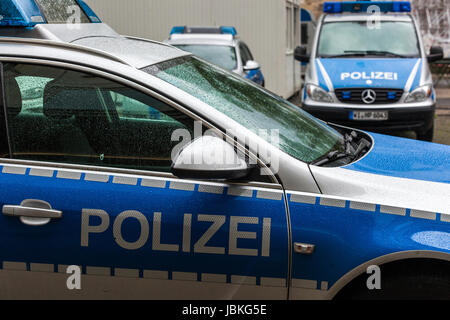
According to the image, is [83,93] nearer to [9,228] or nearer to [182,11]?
[9,228]

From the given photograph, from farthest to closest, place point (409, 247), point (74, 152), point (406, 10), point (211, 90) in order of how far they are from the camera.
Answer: point (406, 10)
point (211, 90)
point (74, 152)
point (409, 247)

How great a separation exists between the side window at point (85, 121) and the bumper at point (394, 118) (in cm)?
637

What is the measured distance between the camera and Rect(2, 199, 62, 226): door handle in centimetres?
242

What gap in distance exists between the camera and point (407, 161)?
9.38 ft

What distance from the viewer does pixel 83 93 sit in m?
2.62

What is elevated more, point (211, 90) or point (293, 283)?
point (211, 90)

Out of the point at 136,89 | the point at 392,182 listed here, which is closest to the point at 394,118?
the point at 392,182

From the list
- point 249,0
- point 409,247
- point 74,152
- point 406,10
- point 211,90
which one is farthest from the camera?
point 249,0

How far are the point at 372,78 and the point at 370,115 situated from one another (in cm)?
52

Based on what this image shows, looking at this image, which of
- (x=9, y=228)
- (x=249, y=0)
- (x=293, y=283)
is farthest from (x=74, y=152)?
(x=249, y=0)

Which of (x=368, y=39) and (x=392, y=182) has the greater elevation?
(x=368, y=39)

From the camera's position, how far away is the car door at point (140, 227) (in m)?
2.40

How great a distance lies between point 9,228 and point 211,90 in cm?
101

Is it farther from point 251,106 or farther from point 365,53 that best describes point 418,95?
point 251,106
